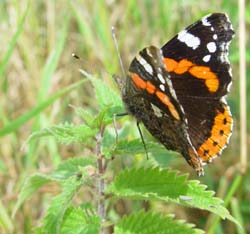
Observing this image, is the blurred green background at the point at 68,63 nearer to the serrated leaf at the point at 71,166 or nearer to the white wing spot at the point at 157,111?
the serrated leaf at the point at 71,166

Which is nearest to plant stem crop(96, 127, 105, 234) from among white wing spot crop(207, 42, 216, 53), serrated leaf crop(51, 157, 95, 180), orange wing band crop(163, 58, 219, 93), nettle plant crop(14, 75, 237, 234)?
nettle plant crop(14, 75, 237, 234)

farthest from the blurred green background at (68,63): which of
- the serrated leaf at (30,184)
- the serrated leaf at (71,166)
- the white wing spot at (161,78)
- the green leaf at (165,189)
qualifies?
the white wing spot at (161,78)

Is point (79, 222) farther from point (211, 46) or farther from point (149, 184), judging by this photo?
point (211, 46)

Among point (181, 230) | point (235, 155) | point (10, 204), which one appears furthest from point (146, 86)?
point (235, 155)

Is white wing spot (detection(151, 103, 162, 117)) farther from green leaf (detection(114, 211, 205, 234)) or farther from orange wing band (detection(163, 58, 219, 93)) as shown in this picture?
green leaf (detection(114, 211, 205, 234))

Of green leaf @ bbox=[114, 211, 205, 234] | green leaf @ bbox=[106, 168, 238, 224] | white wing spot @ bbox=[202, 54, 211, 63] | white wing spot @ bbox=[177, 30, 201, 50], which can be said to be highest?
white wing spot @ bbox=[177, 30, 201, 50]

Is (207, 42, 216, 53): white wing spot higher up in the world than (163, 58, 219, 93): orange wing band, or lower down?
higher up
